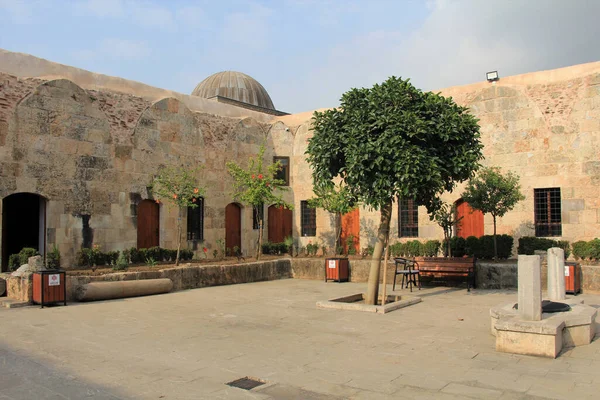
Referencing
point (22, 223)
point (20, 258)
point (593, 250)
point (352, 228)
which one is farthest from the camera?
point (352, 228)

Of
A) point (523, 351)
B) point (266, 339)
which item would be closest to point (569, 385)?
point (523, 351)

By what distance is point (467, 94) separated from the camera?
16.6 metres

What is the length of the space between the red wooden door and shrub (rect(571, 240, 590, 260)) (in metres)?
3.02

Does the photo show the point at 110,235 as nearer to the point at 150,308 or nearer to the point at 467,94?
the point at 150,308

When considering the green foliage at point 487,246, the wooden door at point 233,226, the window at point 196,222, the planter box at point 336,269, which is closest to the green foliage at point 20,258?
the window at point 196,222

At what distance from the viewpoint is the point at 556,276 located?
26.5 feet

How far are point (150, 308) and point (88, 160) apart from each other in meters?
6.26

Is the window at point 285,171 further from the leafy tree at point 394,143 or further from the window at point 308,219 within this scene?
the leafy tree at point 394,143

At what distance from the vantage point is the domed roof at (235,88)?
24.8 m

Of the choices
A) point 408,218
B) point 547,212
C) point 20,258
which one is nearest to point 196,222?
point 20,258

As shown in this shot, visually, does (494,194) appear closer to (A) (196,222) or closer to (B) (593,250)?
(B) (593,250)

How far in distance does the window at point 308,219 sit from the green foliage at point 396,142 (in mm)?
9890

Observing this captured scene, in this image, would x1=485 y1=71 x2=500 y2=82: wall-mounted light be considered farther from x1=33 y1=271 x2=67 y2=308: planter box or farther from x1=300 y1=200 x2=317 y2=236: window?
x1=33 y1=271 x2=67 y2=308: planter box

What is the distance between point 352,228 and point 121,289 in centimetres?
952
